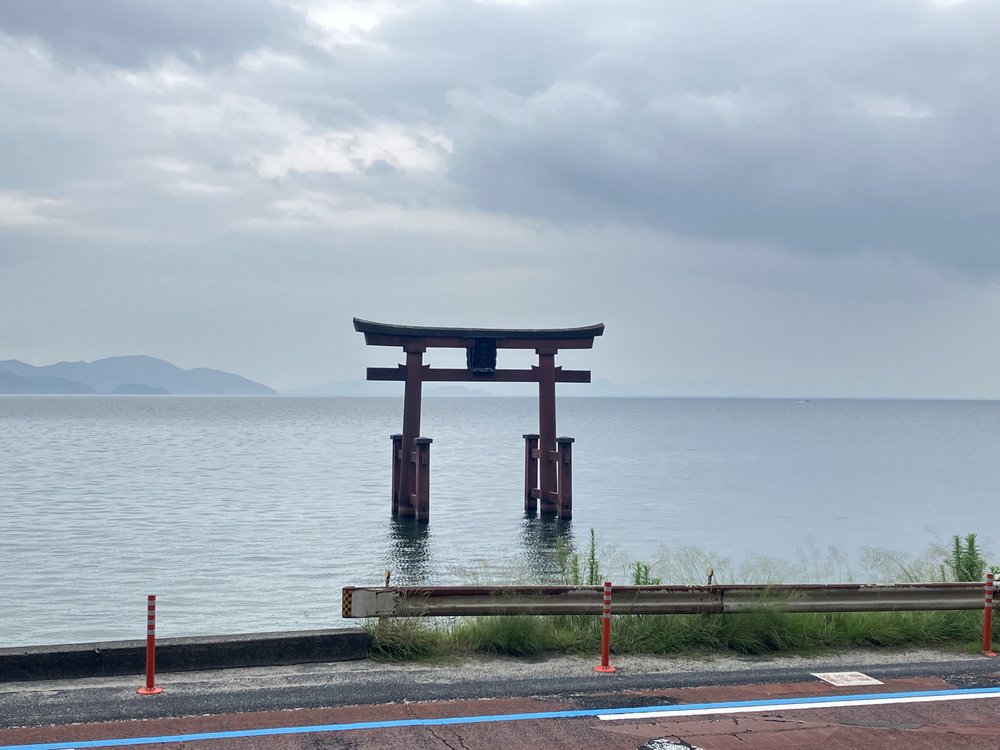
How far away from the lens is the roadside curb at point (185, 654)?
840 cm

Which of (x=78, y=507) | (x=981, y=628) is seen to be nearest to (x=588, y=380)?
(x=78, y=507)

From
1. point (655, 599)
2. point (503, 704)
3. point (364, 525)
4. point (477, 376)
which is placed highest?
point (477, 376)

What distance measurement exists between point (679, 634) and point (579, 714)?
99.6 inches

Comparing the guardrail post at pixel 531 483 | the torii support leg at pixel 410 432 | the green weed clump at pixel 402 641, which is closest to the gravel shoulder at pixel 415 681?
the green weed clump at pixel 402 641

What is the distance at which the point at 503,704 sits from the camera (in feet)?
25.9

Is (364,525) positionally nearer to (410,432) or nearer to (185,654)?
(410,432)

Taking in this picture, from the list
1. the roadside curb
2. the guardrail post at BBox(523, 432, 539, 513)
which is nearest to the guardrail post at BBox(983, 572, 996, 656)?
the roadside curb

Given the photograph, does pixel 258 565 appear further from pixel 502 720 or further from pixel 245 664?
pixel 502 720

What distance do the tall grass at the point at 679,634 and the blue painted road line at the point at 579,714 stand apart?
1613 mm

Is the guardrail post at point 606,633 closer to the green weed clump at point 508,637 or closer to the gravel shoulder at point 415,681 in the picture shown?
the gravel shoulder at point 415,681

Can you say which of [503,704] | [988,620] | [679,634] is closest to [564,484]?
[679,634]

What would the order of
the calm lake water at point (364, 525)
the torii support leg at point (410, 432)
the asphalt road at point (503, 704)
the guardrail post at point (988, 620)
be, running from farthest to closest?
1. the torii support leg at point (410, 432)
2. the calm lake water at point (364, 525)
3. the guardrail post at point (988, 620)
4. the asphalt road at point (503, 704)

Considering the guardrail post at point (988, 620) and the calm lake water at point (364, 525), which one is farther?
the calm lake water at point (364, 525)

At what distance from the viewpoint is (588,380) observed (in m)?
32.8
